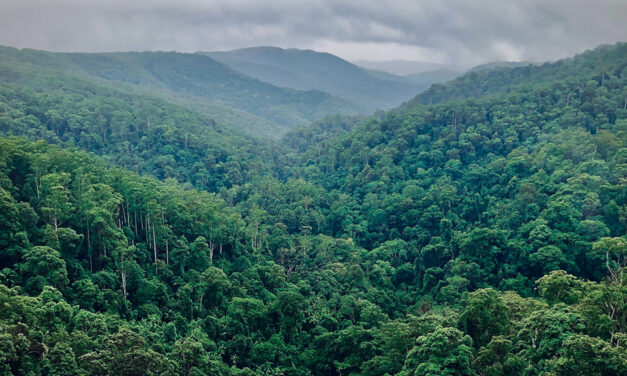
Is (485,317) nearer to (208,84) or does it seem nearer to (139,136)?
(139,136)

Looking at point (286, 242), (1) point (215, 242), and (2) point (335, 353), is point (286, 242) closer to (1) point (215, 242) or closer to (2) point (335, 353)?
(1) point (215, 242)

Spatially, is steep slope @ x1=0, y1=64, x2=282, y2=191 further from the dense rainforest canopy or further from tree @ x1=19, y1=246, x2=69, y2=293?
tree @ x1=19, y1=246, x2=69, y2=293

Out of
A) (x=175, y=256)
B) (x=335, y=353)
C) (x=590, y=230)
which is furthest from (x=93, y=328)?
(x=590, y=230)

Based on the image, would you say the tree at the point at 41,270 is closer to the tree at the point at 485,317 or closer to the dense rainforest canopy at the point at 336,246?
the dense rainforest canopy at the point at 336,246

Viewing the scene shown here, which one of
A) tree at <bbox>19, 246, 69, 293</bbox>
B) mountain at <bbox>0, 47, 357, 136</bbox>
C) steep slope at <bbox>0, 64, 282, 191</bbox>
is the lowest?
tree at <bbox>19, 246, 69, 293</bbox>

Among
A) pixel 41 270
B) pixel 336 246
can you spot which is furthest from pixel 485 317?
pixel 41 270

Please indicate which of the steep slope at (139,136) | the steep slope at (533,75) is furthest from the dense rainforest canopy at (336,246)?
the steep slope at (533,75)

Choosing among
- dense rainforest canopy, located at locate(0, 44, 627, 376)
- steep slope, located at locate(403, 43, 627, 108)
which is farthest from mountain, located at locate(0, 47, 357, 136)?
dense rainforest canopy, located at locate(0, 44, 627, 376)
